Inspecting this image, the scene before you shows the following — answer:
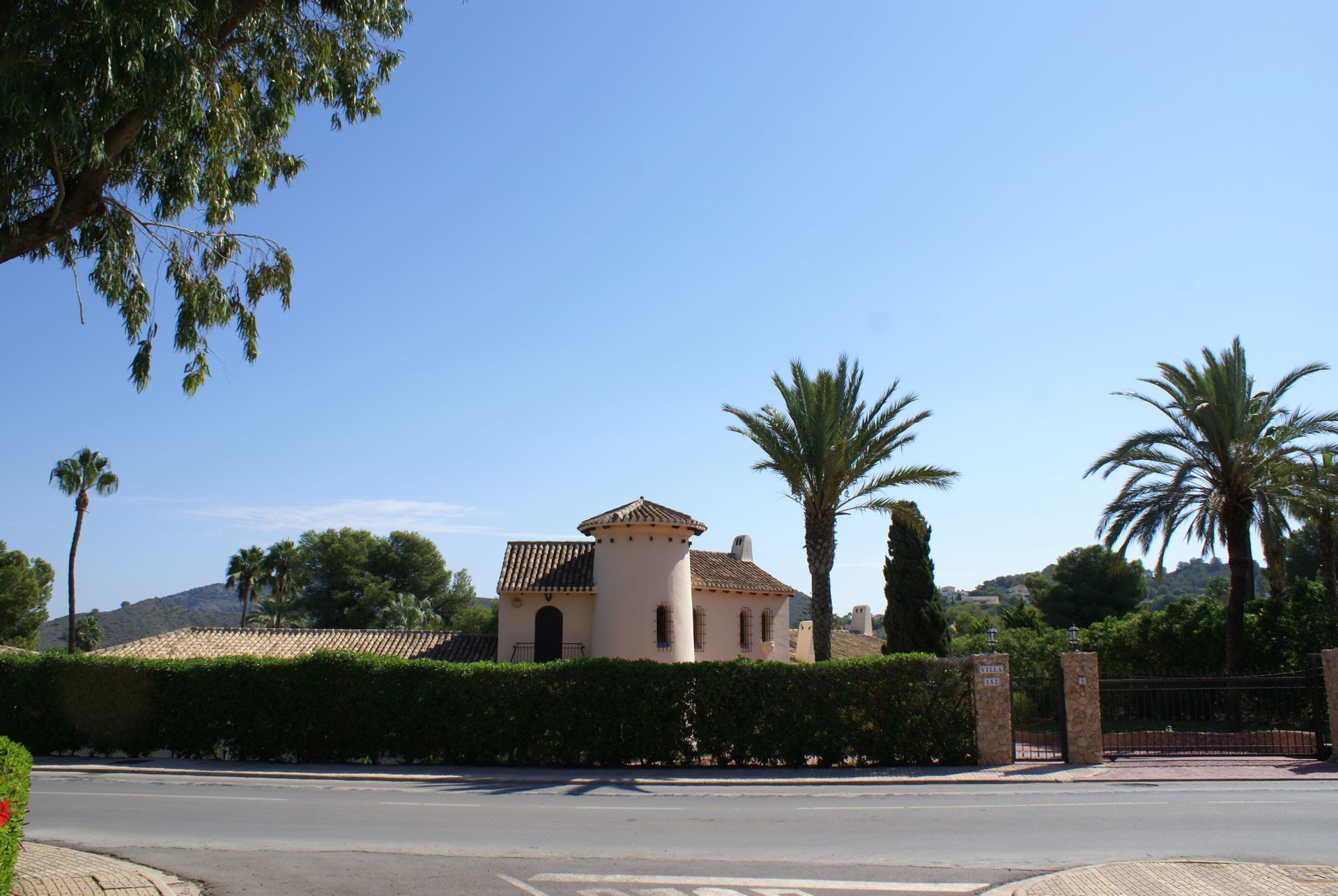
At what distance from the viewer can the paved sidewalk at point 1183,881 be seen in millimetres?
7512

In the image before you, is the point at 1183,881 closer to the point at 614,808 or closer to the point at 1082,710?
the point at 614,808

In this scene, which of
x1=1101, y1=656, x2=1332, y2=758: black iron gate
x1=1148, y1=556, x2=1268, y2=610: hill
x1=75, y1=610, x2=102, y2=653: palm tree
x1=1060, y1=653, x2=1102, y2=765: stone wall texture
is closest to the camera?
x1=1060, y1=653, x2=1102, y2=765: stone wall texture

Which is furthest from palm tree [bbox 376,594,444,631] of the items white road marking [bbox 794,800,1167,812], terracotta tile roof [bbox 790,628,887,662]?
white road marking [bbox 794,800,1167,812]

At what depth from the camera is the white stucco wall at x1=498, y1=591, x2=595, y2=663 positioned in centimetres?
2969

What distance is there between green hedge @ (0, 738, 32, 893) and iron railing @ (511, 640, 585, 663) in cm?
2148

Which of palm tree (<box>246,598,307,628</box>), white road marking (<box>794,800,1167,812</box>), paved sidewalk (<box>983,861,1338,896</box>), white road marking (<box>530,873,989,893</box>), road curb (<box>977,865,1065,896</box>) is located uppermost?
palm tree (<box>246,598,307,628</box>)

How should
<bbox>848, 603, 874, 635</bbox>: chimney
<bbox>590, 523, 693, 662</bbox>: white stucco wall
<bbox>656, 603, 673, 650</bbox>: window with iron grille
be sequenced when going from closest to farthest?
<bbox>590, 523, 693, 662</bbox>: white stucco wall < <bbox>656, 603, 673, 650</bbox>: window with iron grille < <bbox>848, 603, 874, 635</bbox>: chimney

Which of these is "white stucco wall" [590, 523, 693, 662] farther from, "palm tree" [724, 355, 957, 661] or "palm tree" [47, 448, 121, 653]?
"palm tree" [47, 448, 121, 653]

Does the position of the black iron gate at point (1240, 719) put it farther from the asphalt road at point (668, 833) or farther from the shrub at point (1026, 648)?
the shrub at point (1026, 648)

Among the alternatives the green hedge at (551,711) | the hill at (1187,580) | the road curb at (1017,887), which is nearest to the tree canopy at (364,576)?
the green hedge at (551,711)

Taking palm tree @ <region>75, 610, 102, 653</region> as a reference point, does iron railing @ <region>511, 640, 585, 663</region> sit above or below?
above

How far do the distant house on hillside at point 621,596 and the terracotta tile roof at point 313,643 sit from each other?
1802 millimetres

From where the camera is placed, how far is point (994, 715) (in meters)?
17.9

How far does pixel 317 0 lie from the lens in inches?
444
